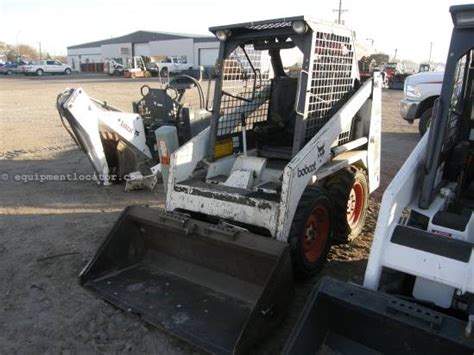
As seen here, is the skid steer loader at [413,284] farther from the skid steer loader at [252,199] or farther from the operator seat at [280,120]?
the operator seat at [280,120]

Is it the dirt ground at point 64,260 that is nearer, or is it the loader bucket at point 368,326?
the loader bucket at point 368,326

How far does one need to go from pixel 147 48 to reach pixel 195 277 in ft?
191

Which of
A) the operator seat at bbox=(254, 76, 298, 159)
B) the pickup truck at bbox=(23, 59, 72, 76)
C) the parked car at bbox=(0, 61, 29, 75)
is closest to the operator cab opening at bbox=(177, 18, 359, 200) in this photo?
the operator seat at bbox=(254, 76, 298, 159)

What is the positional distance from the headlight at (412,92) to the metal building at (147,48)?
116ft

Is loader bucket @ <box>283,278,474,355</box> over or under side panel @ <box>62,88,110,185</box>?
under

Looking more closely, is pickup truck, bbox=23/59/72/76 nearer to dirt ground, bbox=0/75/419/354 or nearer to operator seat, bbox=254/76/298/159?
dirt ground, bbox=0/75/419/354

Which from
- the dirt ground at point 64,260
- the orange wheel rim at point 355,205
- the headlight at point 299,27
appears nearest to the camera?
the dirt ground at point 64,260

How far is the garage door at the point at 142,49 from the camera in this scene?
58000 millimetres

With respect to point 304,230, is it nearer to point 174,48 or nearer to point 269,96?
point 269,96

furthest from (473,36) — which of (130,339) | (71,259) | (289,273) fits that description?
(71,259)

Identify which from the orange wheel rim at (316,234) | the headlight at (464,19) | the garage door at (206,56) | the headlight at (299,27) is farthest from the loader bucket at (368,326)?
the garage door at (206,56)

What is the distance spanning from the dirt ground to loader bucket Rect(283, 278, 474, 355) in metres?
0.63

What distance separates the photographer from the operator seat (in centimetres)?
474

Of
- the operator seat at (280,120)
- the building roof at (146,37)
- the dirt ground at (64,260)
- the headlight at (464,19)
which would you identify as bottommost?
the dirt ground at (64,260)
